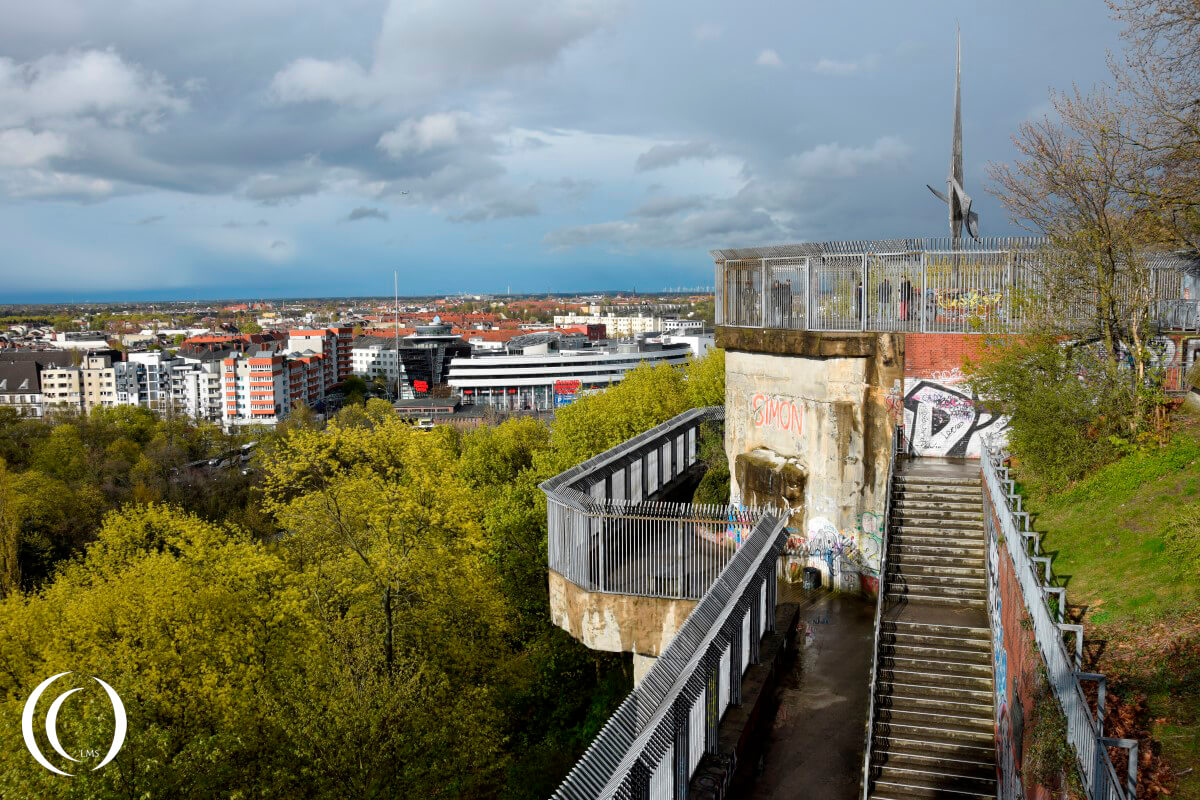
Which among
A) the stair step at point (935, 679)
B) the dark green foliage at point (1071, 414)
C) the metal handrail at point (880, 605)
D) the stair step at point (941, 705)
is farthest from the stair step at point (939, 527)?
the stair step at point (941, 705)

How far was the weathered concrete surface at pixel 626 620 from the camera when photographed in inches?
614

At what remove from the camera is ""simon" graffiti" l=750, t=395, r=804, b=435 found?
2020 cm

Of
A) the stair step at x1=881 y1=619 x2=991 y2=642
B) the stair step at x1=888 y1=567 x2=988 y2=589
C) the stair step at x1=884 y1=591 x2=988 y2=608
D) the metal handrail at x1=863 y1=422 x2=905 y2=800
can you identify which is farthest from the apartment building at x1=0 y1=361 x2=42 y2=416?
the stair step at x1=881 y1=619 x2=991 y2=642

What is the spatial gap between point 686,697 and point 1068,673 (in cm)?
386

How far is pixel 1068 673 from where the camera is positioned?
737cm

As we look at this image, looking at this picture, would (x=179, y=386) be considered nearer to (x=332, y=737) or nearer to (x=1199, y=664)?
(x=332, y=737)

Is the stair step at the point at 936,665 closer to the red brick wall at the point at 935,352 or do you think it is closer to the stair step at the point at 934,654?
the stair step at the point at 934,654

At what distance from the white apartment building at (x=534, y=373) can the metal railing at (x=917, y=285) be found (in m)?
130

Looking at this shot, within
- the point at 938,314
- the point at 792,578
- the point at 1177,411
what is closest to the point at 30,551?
the point at 792,578

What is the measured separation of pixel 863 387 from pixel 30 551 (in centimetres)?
5110

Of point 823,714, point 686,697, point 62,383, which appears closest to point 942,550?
point 823,714

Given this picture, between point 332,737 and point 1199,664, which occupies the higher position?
point 1199,664

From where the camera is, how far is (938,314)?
1906 centimetres

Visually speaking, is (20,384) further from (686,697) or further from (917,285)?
(686,697)
